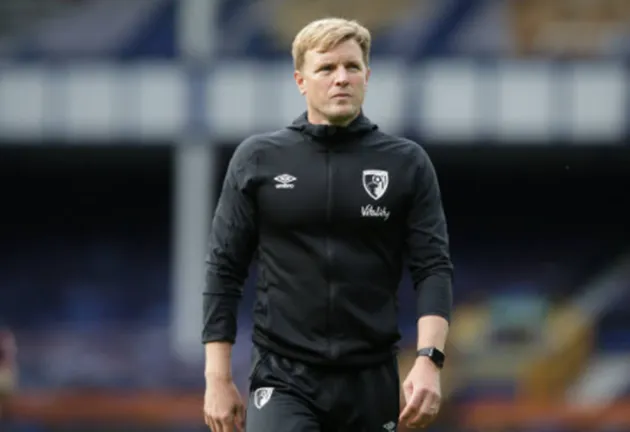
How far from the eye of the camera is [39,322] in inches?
1297

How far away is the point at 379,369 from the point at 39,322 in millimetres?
28338

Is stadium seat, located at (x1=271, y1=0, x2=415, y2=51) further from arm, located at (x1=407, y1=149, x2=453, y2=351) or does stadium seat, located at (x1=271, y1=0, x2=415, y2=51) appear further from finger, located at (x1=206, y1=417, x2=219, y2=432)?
finger, located at (x1=206, y1=417, x2=219, y2=432)

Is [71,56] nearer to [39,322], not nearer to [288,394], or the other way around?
[39,322]

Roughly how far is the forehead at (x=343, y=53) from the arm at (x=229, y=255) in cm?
36

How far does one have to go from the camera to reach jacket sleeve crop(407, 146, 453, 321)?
508cm

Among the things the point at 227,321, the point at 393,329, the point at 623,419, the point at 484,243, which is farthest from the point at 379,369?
the point at 484,243

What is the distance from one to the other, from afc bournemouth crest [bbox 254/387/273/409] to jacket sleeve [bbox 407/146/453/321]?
51 cm

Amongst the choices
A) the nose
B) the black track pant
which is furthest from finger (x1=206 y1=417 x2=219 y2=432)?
the nose

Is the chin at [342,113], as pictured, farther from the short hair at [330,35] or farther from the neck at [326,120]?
the short hair at [330,35]

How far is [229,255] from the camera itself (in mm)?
5152

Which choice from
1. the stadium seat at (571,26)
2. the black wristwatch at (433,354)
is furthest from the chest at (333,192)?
the stadium seat at (571,26)

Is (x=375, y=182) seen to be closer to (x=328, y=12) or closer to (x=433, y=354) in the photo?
(x=433, y=354)

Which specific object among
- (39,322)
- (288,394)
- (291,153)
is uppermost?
(291,153)

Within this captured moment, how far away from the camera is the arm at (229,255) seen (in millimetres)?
5109
